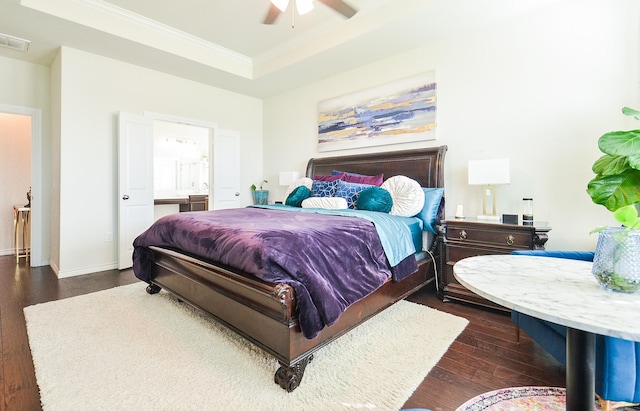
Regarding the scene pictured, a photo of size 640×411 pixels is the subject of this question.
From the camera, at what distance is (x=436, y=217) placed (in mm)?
3281

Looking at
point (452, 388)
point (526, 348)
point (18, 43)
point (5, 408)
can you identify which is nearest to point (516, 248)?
point (526, 348)

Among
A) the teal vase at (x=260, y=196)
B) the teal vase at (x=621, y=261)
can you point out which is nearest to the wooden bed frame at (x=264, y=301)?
the teal vase at (x=621, y=261)

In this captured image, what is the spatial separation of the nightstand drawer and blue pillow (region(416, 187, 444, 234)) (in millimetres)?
268

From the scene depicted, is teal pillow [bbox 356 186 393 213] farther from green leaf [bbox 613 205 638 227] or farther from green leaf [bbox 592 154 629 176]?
green leaf [bbox 613 205 638 227]

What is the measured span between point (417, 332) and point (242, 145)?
4.56m

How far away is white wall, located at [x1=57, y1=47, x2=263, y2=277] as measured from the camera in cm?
372

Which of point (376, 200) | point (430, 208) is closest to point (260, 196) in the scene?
point (376, 200)

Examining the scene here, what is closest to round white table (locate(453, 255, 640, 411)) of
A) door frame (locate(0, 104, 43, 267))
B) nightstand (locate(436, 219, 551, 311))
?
nightstand (locate(436, 219, 551, 311))

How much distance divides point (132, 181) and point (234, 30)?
248 cm

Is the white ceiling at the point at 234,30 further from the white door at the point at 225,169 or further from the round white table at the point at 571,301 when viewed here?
the round white table at the point at 571,301

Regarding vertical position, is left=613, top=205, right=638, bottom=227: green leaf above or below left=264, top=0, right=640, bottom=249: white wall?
below

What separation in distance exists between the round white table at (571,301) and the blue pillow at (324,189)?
243 centimetres

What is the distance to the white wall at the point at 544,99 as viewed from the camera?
2.57m

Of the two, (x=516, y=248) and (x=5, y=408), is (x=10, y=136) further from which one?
(x=516, y=248)
